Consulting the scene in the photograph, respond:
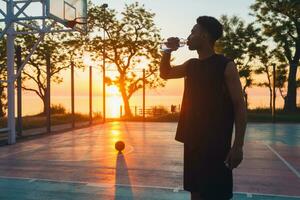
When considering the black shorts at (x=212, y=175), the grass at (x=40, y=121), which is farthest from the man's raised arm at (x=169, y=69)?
the grass at (x=40, y=121)

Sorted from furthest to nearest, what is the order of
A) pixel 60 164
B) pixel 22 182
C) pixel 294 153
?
pixel 294 153 < pixel 60 164 < pixel 22 182

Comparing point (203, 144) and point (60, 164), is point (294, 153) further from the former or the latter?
point (203, 144)

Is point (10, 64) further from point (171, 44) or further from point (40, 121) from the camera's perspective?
point (171, 44)

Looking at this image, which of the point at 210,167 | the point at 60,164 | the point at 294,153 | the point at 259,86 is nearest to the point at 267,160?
the point at 294,153

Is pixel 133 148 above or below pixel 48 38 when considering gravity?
below

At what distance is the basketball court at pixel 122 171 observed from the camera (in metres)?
6.67

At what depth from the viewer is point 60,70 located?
31.9 metres

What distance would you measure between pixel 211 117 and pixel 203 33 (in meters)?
0.66

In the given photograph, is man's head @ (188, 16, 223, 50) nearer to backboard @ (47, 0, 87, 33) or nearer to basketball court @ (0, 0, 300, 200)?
basketball court @ (0, 0, 300, 200)

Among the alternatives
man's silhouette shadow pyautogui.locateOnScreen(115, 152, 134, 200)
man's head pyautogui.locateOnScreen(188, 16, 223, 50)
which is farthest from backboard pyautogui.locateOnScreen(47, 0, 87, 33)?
man's head pyautogui.locateOnScreen(188, 16, 223, 50)

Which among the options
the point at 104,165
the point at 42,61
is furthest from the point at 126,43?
the point at 104,165

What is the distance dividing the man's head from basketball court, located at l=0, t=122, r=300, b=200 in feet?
12.3

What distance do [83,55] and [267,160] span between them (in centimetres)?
2481

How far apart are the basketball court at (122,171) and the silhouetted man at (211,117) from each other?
3326 mm
